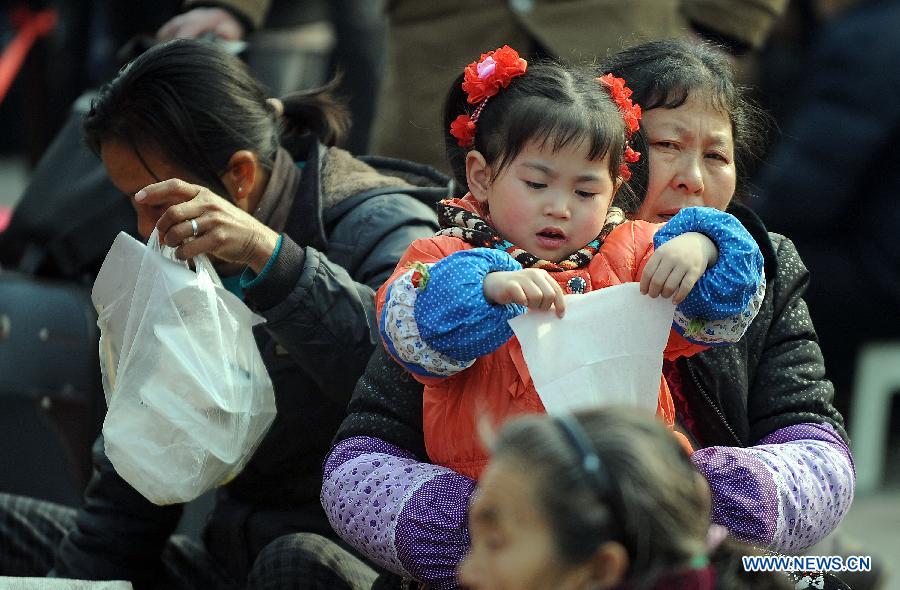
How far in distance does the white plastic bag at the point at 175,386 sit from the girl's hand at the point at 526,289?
1.80 feet

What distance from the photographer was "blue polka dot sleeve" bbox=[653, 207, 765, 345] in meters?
1.95

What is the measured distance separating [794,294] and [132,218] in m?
1.64

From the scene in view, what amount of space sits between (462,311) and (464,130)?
0.44 m

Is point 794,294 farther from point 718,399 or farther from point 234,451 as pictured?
point 234,451

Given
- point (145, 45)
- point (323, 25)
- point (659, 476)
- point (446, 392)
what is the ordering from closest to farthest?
1. point (659, 476)
2. point (446, 392)
3. point (145, 45)
4. point (323, 25)

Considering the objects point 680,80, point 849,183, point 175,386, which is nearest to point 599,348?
point 680,80

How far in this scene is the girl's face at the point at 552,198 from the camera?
82.0 inches

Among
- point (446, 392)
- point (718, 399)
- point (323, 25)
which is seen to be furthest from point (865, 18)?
point (446, 392)

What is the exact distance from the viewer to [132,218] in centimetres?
329

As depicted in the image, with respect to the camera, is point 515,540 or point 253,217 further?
point 253,217

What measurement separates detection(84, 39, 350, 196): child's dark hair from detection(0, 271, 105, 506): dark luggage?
2.20 feet

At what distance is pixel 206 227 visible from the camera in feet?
7.29

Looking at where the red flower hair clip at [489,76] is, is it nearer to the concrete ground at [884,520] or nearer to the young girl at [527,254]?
the young girl at [527,254]

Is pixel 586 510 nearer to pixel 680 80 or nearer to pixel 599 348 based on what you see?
pixel 599 348
